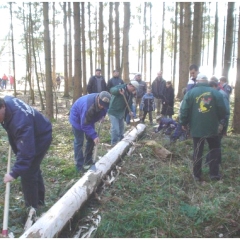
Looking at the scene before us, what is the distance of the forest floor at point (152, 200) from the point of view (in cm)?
350

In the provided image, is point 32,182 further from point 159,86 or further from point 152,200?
point 159,86

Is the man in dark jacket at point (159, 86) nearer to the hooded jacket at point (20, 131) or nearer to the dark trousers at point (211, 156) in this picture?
the dark trousers at point (211, 156)

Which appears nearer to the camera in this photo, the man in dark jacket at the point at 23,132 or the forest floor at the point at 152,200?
the man in dark jacket at the point at 23,132

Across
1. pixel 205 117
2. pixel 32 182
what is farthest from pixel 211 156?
pixel 32 182

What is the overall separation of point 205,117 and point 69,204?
280cm

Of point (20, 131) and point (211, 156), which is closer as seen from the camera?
point (20, 131)

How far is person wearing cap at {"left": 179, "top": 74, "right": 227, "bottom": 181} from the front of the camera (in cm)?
516

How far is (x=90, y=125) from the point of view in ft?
17.4

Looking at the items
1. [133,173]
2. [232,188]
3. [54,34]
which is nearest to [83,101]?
[133,173]

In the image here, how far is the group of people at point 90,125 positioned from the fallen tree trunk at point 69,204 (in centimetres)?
49

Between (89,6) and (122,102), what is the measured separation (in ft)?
45.1

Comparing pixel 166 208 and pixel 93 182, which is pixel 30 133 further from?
pixel 166 208

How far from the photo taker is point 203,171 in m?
5.53

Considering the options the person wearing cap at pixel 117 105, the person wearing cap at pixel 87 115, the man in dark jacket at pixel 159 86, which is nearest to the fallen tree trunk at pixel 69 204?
the person wearing cap at pixel 87 115
